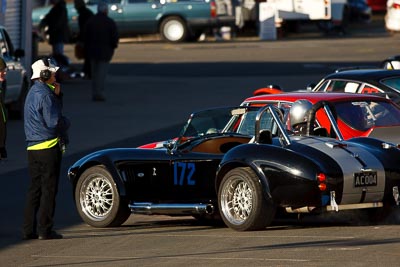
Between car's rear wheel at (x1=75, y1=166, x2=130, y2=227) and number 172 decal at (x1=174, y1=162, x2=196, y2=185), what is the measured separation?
0.58 meters

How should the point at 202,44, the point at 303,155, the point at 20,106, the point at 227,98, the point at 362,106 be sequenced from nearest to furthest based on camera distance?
the point at 303,155 < the point at 362,106 < the point at 20,106 < the point at 227,98 < the point at 202,44

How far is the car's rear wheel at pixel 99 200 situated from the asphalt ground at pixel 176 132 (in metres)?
0.13

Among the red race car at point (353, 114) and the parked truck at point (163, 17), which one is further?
the parked truck at point (163, 17)

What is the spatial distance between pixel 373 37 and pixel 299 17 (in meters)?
2.74

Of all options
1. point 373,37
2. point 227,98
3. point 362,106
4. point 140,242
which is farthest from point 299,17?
point 140,242

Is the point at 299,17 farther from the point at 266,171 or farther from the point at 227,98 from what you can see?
the point at 266,171

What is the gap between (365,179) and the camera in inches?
447

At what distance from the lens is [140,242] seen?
11.4m

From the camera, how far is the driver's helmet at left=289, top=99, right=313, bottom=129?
488 inches

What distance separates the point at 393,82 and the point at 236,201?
6.42m

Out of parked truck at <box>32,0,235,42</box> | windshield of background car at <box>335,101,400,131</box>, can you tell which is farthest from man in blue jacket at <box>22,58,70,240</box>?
parked truck at <box>32,0,235,42</box>

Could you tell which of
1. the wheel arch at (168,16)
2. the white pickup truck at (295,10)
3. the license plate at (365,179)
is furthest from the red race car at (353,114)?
the white pickup truck at (295,10)

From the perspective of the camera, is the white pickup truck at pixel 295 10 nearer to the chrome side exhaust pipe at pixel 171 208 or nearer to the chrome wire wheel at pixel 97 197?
the chrome wire wheel at pixel 97 197

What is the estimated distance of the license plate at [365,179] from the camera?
37.1 ft
